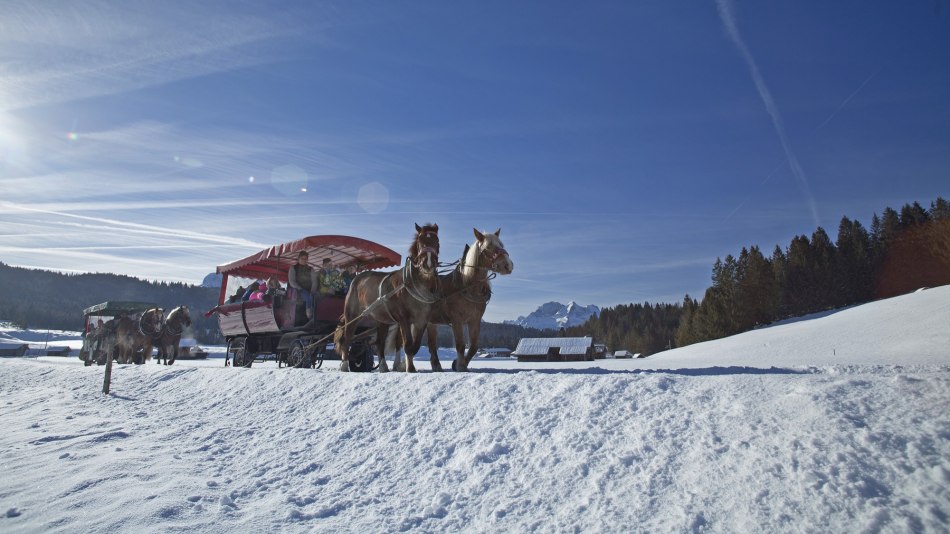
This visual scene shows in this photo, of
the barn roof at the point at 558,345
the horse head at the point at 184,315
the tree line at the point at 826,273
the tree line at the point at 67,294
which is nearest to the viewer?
the horse head at the point at 184,315

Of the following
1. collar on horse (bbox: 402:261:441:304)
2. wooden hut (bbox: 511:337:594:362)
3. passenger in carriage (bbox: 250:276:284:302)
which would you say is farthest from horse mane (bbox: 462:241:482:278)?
wooden hut (bbox: 511:337:594:362)

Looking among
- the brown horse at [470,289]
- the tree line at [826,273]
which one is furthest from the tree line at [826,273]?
the brown horse at [470,289]

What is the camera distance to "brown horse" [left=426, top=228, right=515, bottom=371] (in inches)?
260

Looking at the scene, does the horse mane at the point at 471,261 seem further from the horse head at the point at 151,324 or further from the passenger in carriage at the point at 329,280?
the horse head at the point at 151,324

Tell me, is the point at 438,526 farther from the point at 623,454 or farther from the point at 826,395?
the point at 826,395

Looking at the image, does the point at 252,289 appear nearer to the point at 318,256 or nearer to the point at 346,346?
the point at 318,256

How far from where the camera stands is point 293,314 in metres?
10.5

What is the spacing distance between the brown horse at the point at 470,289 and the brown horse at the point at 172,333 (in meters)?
13.9

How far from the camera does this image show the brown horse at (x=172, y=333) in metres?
16.7

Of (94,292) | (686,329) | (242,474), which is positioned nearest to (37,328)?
(94,292)

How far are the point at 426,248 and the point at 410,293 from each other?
0.73 meters

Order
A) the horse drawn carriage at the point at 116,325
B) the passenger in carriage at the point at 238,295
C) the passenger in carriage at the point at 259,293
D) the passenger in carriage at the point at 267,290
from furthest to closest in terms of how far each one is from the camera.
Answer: the horse drawn carriage at the point at 116,325
the passenger in carriage at the point at 238,295
the passenger in carriage at the point at 259,293
the passenger in carriage at the point at 267,290

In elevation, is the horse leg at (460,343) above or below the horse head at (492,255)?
below

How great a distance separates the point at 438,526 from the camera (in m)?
3.10
